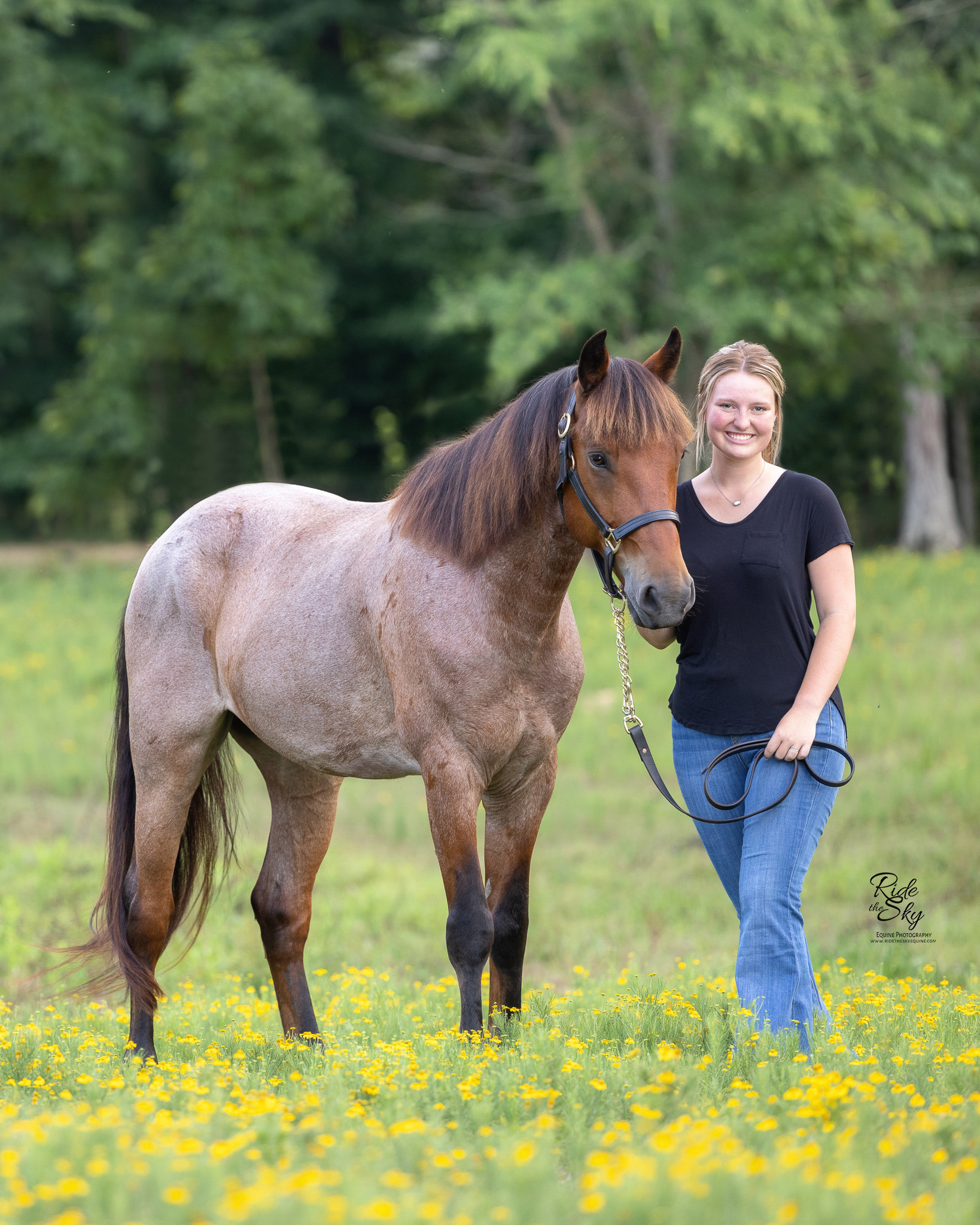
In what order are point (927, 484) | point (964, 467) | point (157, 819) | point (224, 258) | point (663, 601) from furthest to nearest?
point (964, 467), point (927, 484), point (224, 258), point (157, 819), point (663, 601)

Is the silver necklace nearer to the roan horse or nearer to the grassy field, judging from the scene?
the roan horse

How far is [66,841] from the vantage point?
8.60 metres

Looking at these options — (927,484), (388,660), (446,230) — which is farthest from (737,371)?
(446,230)

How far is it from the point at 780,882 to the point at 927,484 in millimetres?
16867

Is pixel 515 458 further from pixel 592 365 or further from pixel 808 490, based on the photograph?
pixel 808 490

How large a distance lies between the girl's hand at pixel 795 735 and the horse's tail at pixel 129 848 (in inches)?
90.7

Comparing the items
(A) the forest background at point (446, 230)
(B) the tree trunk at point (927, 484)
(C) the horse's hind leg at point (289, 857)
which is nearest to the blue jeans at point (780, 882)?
(C) the horse's hind leg at point (289, 857)

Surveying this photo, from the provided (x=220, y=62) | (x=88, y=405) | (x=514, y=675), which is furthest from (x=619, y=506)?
(x=88, y=405)

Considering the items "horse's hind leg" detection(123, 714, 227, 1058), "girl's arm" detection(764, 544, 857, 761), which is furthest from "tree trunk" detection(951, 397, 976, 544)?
"horse's hind leg" detection(123, 714, 227, 1058)

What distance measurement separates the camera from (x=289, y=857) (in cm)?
475

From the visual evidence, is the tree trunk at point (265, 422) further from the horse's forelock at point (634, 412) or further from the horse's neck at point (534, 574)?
the horse's forelock at point (634, 412)

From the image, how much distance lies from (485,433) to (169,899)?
2235 mm

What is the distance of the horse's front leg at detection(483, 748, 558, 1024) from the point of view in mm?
3953

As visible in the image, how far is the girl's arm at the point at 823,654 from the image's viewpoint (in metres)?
3.46
